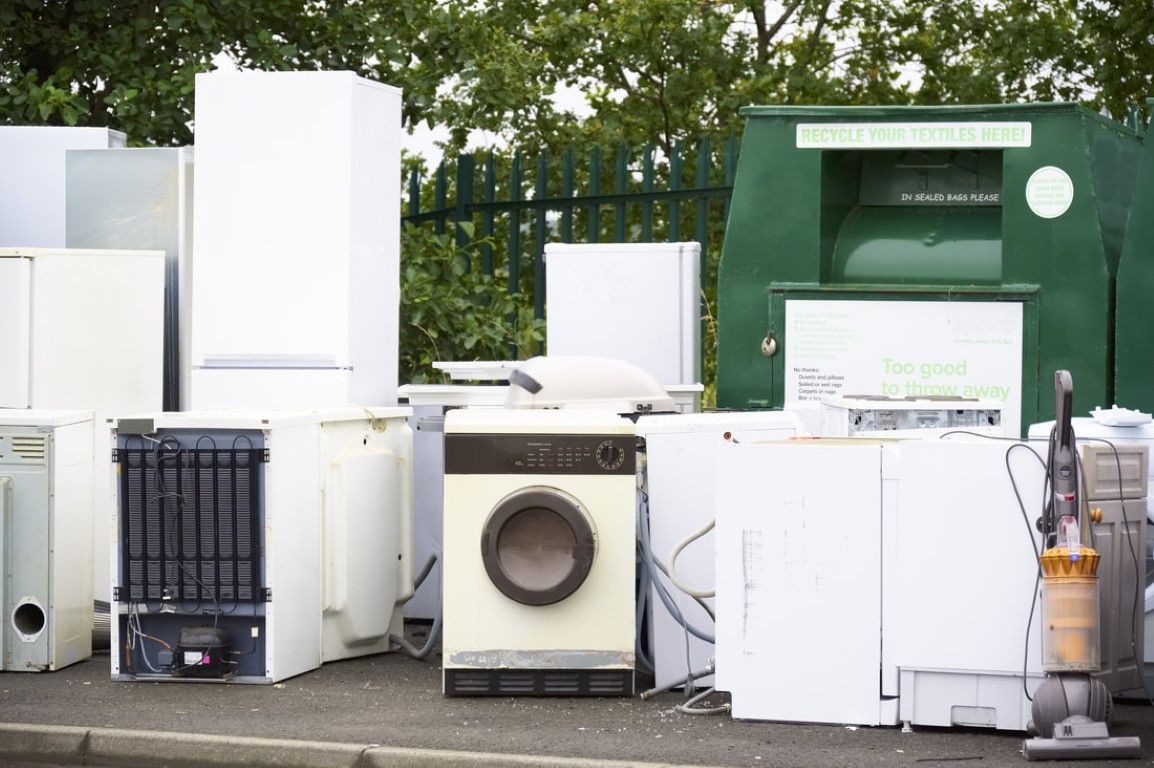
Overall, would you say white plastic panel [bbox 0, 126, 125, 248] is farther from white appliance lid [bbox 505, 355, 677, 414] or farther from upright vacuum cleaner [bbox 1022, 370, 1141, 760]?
upright vacuum cleaner [bbox 1022, 370, 1141, 760]

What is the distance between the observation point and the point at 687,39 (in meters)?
14.1

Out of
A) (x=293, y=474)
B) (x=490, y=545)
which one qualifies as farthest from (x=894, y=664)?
(x=293, y=474)

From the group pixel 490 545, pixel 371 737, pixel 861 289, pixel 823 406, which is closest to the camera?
pixel 371 737

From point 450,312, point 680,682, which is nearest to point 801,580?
point 680,682

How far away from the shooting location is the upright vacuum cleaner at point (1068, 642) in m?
5.18

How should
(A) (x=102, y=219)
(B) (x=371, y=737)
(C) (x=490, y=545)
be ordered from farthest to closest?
(A) (x=102, y=219)
(C) (x=490, y=545)
(B) (x=371, y=737)

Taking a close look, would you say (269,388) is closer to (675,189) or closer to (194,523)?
(194,523)

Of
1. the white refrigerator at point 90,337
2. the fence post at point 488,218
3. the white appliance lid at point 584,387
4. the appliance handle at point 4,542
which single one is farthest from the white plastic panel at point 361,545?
the fence post at point 488,218

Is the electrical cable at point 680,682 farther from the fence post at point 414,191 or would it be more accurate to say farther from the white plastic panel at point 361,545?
the fence post at point 414,191

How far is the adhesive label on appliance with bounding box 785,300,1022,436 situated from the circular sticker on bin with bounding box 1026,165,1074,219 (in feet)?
1.46

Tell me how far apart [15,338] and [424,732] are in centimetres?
295

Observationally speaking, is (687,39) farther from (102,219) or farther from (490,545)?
(490,545)

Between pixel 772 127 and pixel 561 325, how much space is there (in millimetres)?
1537

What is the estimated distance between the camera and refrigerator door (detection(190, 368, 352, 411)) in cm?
743
